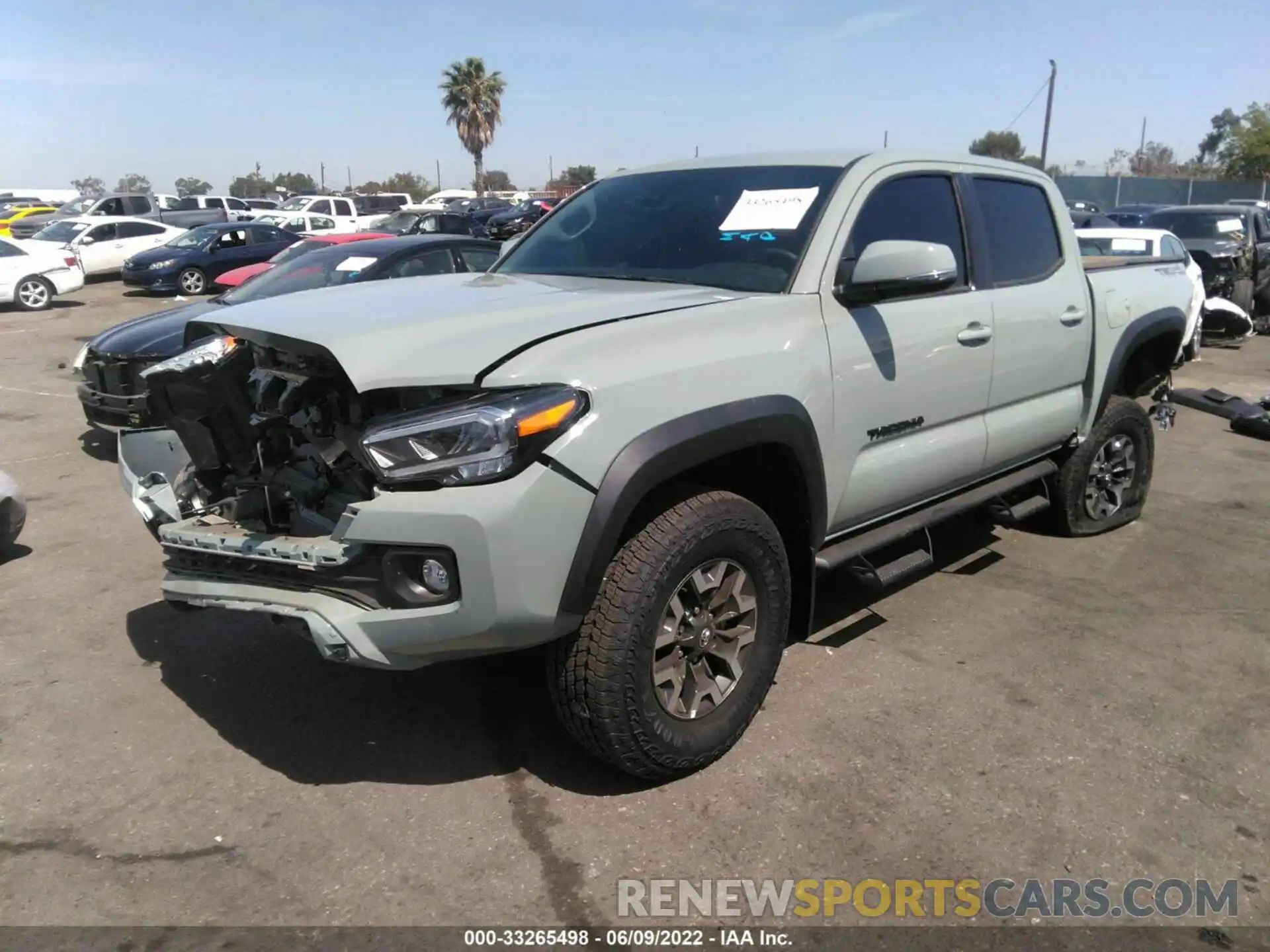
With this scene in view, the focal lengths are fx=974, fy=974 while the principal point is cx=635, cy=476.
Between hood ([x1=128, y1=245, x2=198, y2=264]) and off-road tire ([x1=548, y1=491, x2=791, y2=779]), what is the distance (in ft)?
60.4

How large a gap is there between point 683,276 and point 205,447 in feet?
5.88

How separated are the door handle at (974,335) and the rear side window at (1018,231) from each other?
333 millimetres

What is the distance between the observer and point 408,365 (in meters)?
2.62

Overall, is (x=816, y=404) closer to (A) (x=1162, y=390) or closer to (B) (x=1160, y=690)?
(B) (x=1160, y=690)

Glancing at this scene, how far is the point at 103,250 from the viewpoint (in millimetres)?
21922

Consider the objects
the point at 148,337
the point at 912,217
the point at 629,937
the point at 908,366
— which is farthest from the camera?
the point at 148,337

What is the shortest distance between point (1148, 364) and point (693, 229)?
3.30 m

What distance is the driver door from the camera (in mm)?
21734

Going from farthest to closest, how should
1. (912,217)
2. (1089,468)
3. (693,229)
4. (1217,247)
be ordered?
(1217,247) < (1089,468) < (912,217) < (693,229)

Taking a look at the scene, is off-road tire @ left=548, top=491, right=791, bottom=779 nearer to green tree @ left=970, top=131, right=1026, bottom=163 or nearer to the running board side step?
the running board side step

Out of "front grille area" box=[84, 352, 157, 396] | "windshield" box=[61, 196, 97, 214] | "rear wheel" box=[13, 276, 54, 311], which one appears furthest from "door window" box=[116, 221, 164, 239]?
"front grille area" box=[84, 352, 157, 396]

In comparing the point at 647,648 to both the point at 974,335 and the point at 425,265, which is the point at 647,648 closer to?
the point at 974,335

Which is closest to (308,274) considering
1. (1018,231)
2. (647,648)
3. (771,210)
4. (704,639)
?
(771,210)

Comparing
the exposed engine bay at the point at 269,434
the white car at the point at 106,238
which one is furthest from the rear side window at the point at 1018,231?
the white car at the point at 106,238
